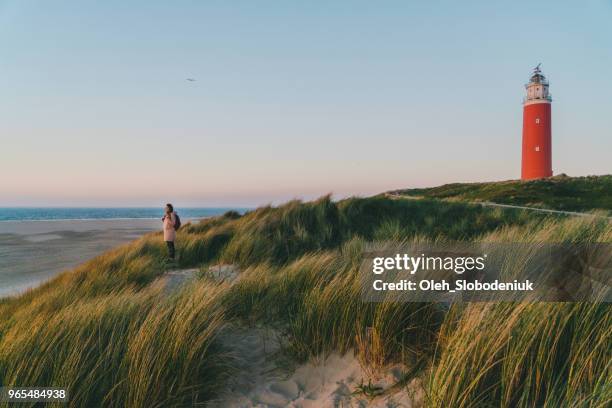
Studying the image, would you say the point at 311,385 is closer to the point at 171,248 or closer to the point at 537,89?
the point at 171,248

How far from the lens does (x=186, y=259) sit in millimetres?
8750

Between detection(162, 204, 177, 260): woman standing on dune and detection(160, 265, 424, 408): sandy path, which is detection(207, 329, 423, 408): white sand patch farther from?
detection(162, 204, 177, 260): woman standing on dune

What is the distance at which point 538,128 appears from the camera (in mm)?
42594

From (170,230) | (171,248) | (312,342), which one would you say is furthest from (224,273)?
(312,342)

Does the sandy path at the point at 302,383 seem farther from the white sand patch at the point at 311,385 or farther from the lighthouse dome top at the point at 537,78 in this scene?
the lighthouse dome top at the point at 537,78

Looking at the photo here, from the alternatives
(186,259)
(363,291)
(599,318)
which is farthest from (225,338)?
(186,259)

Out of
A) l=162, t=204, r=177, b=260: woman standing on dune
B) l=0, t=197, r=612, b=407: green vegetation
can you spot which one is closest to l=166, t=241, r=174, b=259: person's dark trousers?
l=162, t=204, r=177, b=260: woman standing on dune

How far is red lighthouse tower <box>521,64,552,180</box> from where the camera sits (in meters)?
42.4

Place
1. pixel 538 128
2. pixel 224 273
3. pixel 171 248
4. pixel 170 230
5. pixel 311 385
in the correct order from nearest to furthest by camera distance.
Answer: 1. pixel 311 385
2. pixel 224 273
3. pixel 170 230
4. pixel 171 248
5. pixel 538 128

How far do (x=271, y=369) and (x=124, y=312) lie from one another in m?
1.53

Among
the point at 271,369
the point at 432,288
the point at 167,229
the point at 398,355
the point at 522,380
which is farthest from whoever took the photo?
the point at 167,229

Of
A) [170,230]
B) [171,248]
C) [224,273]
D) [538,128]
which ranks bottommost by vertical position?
[224,273]

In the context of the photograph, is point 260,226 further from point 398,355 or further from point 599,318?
point 599,318

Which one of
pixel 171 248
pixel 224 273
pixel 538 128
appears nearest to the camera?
pixel 224 273
